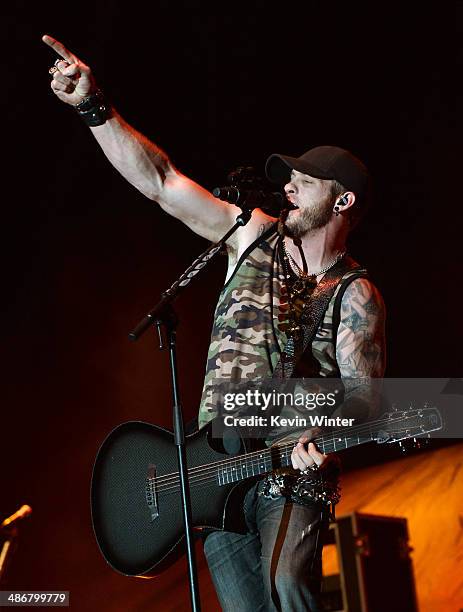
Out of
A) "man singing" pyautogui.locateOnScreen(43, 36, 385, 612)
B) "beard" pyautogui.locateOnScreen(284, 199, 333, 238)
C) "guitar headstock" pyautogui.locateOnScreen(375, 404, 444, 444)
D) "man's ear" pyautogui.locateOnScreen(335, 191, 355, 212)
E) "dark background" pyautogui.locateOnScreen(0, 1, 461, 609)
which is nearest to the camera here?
"guitar headstock" pyautogui.locateOnScreen(375, 404, 444, 444)

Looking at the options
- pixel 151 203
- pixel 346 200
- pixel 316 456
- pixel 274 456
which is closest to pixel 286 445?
pixel 274 456

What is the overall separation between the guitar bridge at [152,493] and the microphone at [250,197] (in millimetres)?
1158

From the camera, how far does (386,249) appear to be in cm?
530

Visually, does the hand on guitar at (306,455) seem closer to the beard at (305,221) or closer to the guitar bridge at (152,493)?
the guitar bridge at (152,493)

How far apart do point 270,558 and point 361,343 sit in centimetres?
82

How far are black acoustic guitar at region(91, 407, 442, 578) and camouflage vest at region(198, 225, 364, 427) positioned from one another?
21cm

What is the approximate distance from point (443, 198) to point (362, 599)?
2.53m

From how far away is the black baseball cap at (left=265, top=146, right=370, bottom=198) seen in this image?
3.29 meters

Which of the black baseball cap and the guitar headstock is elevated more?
the black baseball cap

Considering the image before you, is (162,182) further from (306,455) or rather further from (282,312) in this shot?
(306,455)

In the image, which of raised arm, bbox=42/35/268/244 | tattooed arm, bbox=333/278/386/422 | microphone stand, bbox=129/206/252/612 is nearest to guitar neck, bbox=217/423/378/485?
tattooed arm, bbox=333/278/386/422

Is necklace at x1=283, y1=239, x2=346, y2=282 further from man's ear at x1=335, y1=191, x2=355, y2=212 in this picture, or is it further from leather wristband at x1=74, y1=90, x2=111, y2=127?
leather wristband at x1=74, y1=90, x2=111, y2=127

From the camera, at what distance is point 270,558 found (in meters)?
2.63

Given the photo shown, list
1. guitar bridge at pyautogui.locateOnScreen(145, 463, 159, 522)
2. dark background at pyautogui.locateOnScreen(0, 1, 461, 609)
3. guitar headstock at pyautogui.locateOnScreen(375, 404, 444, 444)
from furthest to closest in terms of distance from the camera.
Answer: dark background at pyautogui.locateOnScreen(0, 1, 461, 609) → guitar bridge at pyautogui.locateOnScreen(145, 463, 159, 522) → guitar headstock at pyautogui.locateOnScreen(375, 404, 444, 444)
